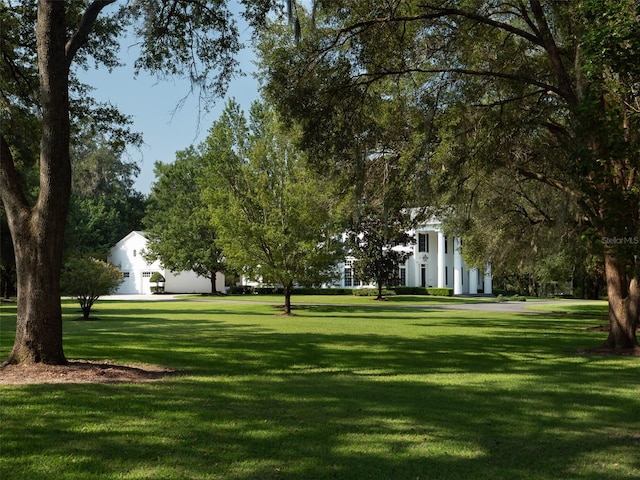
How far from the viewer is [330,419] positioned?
641cm

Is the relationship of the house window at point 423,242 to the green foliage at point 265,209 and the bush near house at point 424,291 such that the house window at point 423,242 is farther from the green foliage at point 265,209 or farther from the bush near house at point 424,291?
the green foliage at point 265,209

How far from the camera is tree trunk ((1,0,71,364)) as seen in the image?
8984mm

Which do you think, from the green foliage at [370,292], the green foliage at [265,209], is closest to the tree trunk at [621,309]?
the green foliage at [265,209]

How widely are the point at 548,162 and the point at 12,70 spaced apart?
43.5 ft

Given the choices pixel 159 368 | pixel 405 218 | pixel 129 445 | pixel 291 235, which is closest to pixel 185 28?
pixel 159 368

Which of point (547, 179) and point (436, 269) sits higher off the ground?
point (547, 179)

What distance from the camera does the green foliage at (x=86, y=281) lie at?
2355cm

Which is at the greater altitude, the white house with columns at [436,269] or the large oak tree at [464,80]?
the large oak tree at [464,80]

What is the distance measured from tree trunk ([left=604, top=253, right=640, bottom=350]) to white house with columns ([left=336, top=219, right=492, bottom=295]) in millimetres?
43074

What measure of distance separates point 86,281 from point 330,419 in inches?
773

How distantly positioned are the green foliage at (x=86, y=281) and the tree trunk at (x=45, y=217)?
49.4 feet

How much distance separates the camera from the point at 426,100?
1424 centimetres

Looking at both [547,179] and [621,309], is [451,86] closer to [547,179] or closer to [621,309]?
[547,179]

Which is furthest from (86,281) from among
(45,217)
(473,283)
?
(473,283)
